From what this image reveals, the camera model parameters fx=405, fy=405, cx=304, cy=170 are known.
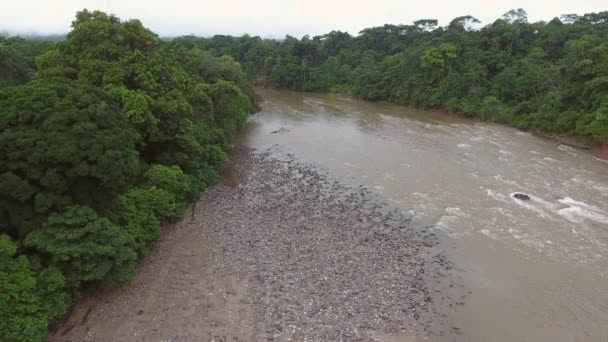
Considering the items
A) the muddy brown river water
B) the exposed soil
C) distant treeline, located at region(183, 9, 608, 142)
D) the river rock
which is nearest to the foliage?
the exposed soil

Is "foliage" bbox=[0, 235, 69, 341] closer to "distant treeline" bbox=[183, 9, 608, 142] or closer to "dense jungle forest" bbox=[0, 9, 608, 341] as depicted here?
"dense jungle forest" bbox=[0, 9, 608, 341]

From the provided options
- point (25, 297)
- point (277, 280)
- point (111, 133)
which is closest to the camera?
point (25, 297)

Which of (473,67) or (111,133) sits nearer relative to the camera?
(111,133)

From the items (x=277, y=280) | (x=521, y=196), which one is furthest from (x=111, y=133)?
(x=521, y=196)

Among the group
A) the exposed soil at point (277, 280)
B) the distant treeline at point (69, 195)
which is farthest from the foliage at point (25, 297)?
the exposed soil at point (277, 280)

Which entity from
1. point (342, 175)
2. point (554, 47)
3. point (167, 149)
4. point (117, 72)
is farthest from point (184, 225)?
point (554, 47)

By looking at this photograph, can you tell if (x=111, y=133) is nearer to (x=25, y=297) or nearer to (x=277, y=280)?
(x=25, y=297)
